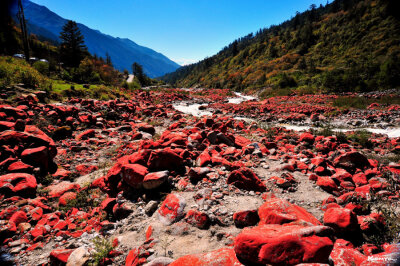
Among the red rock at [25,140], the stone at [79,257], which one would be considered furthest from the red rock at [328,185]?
the red rock at [25,140]

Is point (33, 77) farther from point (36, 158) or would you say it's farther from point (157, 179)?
point (157, 179)

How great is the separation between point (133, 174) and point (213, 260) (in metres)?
2.79

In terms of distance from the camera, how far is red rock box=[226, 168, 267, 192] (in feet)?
12.7

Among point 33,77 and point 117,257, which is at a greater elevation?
point 33,77

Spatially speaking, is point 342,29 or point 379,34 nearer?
point 379,34

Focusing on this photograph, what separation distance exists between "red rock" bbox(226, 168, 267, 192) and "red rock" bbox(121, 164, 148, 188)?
2.11 m

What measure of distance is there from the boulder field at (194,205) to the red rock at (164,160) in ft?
0.09

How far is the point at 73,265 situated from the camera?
2309 mm

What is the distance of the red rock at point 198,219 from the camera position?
2854 millimetres

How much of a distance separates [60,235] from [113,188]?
142cm

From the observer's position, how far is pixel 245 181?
391 cm

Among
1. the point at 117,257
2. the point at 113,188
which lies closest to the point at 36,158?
the point at 113,188

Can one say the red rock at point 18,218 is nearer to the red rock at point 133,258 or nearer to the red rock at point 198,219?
the red rock at point 133,258

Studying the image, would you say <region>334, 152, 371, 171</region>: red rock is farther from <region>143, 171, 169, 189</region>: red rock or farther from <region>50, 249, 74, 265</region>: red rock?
<region>50, 249, 74, 265</region>: red rock
